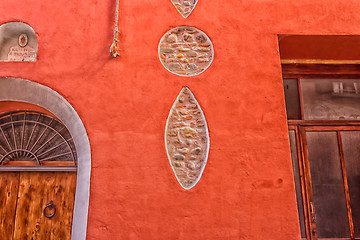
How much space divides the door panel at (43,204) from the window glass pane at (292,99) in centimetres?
286

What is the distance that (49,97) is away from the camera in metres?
3.22

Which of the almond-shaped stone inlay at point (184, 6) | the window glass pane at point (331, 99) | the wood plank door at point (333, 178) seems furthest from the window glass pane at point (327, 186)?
the almond-shaped stone inlay at point (184, 6)

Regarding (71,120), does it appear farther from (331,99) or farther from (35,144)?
(331,99)

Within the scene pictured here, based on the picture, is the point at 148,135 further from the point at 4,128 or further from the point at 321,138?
the point at 321,138

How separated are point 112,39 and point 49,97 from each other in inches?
38.4

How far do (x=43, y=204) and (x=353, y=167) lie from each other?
381cm

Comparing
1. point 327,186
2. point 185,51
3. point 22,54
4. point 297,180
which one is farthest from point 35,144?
point 327,186

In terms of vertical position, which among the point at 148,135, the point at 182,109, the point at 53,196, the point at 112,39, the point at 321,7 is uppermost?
the point at 321,7

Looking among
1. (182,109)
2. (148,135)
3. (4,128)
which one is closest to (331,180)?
(182,109)

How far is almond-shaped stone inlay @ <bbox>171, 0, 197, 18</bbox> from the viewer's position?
3.49m

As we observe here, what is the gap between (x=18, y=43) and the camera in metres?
3.60

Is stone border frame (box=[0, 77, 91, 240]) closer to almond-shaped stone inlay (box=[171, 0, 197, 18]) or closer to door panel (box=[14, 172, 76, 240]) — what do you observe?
door panel (box=[14, 172, 76, 240])

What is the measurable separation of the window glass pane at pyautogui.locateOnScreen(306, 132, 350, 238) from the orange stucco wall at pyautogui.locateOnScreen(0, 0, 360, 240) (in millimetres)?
823

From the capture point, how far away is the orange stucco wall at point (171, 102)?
2.90 m
